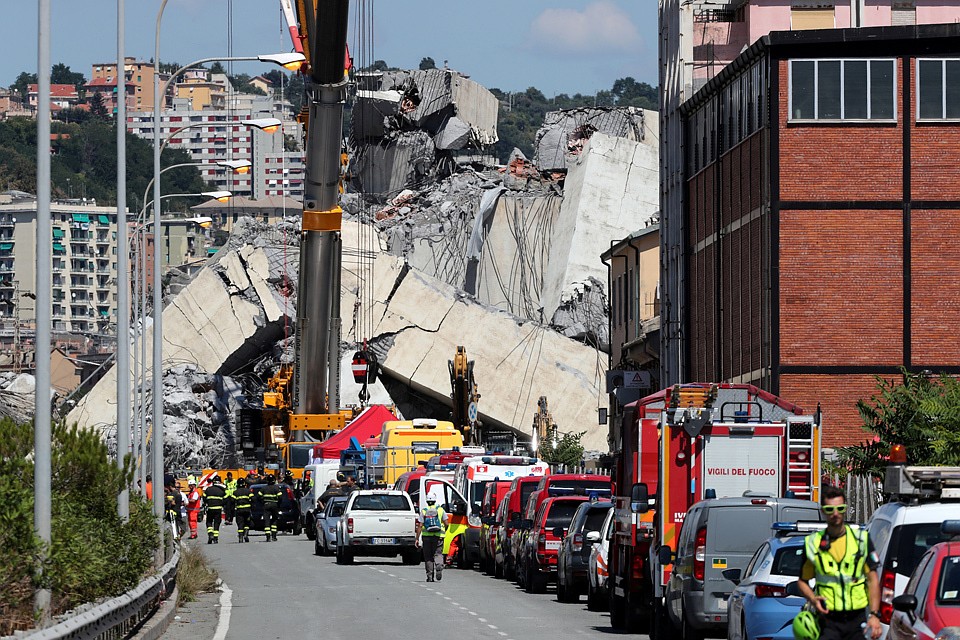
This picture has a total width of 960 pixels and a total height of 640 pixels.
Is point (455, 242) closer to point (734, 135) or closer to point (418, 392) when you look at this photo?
point (418, 392)

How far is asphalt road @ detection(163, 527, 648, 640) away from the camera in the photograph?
21203 mm

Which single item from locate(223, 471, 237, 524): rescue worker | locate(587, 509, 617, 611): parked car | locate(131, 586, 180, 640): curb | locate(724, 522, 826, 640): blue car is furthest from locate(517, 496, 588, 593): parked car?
locate(223, 471, 237, 524): rescue worker

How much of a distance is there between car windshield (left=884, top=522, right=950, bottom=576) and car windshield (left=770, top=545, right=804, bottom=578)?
172 cm

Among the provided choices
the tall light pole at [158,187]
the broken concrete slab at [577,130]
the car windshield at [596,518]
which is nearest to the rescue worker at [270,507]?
the tall light pole at [158,187]

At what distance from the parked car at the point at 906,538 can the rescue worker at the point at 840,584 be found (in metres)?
1.69

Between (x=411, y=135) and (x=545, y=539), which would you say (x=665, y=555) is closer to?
→ (x=545, y=539)

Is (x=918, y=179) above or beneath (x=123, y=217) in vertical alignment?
above

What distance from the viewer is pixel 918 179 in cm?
4750

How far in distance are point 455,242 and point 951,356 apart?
61.6 m

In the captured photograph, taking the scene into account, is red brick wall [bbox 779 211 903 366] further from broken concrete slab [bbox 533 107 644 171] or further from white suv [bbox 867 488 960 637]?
broken concrete slab [bbox 533 107 644 171]

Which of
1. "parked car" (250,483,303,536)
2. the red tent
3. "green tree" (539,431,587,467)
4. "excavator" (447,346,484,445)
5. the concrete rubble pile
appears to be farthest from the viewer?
the concrete rubble pile

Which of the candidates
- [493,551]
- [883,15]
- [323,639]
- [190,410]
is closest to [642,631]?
[323,639]

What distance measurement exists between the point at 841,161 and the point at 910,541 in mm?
34916

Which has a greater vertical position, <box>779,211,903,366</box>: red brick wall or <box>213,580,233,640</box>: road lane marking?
<box>779,211,903,366</box>: red brick wall
